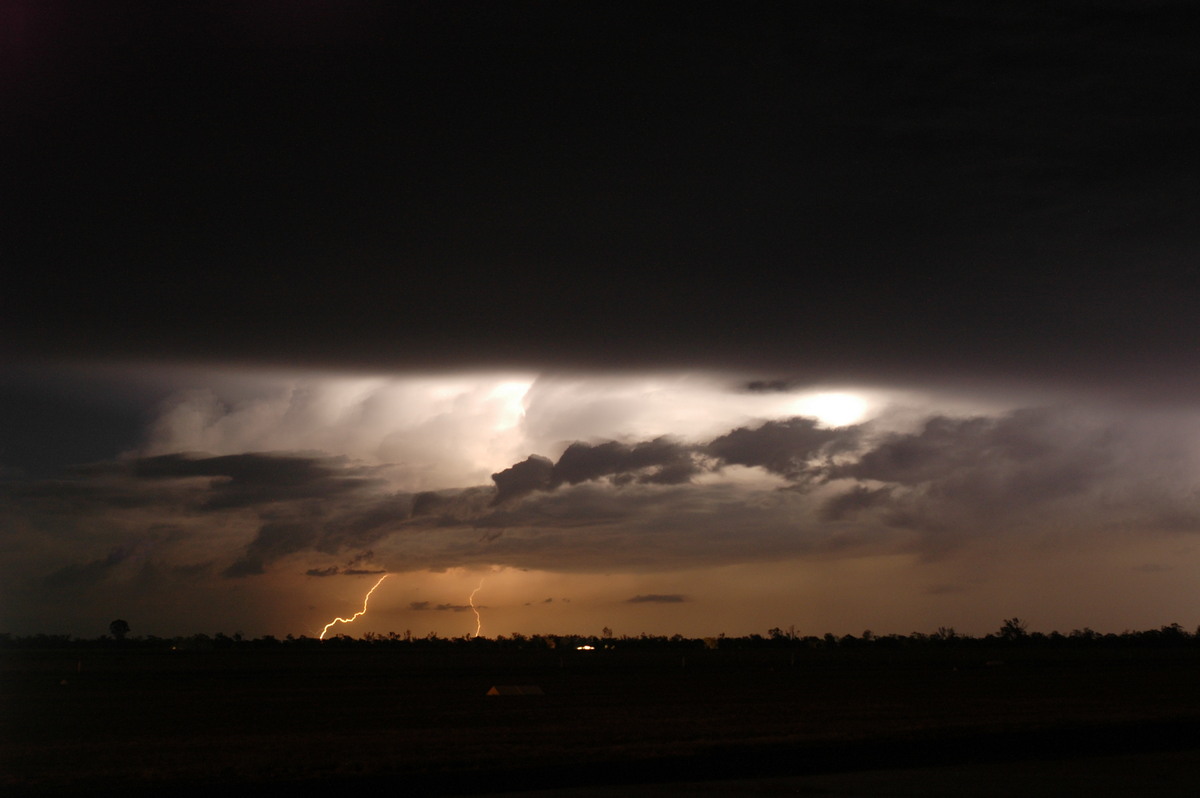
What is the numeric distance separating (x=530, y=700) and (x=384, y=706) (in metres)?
6.57

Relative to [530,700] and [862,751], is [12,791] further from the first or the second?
[530,700]

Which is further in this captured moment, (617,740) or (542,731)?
(542,731)

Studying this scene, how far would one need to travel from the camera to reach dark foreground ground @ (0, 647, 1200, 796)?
20088mm

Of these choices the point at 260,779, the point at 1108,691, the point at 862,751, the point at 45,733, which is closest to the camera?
the point at 260,779

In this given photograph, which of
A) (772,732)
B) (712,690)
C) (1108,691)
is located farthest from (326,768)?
(1108,691)

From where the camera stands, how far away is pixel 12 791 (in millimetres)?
19484

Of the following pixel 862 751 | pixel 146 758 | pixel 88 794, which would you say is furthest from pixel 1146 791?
pixel 146 758

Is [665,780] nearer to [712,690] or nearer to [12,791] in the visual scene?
[12,791]

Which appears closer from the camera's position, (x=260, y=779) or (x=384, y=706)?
(x=260, y=779)

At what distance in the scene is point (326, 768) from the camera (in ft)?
74.1

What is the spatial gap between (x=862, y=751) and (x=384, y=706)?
26.7 meters

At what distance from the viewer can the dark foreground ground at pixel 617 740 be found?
20088 mm

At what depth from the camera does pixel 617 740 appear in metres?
28.5

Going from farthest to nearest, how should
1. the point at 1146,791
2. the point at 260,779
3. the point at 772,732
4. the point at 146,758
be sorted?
1. the point at 772,732
2. the point at 146,758
3. the point at 260,779
4. the point at 1146,791
